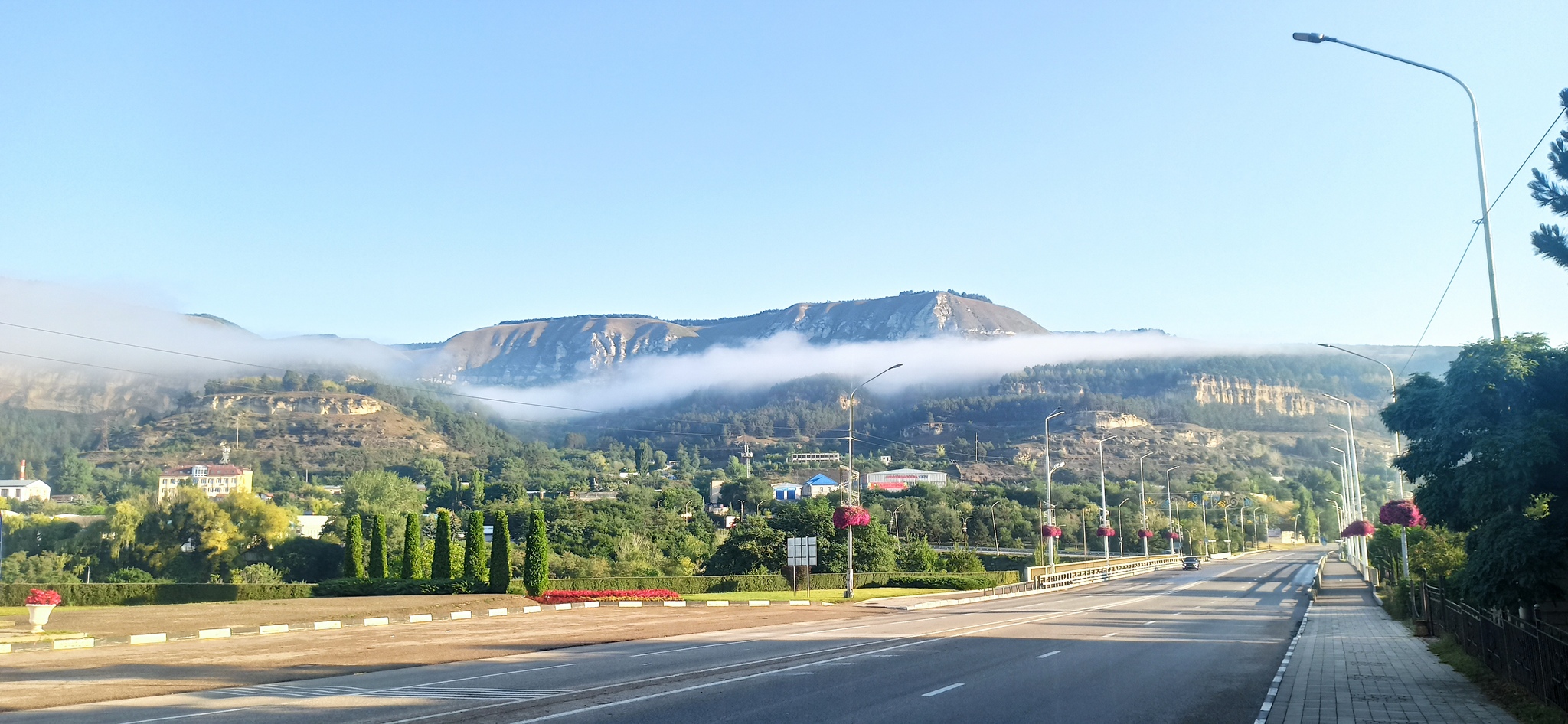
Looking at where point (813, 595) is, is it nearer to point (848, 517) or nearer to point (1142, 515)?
point (848, 517)

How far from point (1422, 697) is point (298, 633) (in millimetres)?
28583

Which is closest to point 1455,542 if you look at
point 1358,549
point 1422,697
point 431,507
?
point 1422,697

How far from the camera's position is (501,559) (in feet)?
176

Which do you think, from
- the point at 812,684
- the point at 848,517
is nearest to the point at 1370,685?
the point at 812,684

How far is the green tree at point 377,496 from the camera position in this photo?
352 ft

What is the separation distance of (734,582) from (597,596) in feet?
49.0

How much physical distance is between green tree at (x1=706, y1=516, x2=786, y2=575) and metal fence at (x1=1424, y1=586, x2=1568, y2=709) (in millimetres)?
52050

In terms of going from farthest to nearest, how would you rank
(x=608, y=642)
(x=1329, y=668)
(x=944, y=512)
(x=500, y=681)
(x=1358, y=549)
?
1. (x=944, y=512)
2. (x=1358, y=549)
3. (x=608, y=642)
4. (x=1329, y=668)
5. (x=500, y=681)

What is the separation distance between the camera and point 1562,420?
15.8 m

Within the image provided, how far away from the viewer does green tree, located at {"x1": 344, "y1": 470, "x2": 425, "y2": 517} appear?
107 meters

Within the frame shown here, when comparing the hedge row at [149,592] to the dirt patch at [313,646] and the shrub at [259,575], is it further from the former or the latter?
the shrub at [259,575]

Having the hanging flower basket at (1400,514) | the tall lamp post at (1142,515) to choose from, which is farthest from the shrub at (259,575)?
the tall lamp post at (1142,515)

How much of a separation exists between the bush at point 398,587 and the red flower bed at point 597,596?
5.12 meters

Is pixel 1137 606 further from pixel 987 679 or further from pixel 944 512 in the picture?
pixel 944 512
